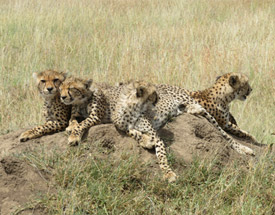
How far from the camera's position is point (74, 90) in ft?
13.3

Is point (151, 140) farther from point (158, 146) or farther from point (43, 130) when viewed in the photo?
point (43, 130)

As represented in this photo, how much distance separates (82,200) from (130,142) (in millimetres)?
800

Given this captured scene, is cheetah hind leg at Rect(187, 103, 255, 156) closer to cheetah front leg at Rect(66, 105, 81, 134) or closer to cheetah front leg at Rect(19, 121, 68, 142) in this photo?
cheetah front leg at Rect(66, 105, 81, 134)

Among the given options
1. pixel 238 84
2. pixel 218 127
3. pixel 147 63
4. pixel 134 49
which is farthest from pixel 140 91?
pixel 134 49

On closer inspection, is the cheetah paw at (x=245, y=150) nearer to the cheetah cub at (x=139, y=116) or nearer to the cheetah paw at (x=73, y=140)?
the cheetah cub at (x=139, y=116)

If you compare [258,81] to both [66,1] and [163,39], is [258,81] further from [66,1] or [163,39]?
[66,1]

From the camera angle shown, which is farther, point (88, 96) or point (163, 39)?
point (163, 39)

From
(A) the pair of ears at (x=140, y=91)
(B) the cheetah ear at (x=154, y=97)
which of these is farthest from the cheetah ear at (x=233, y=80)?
(A) the pair of ears at (x=140, y=91)

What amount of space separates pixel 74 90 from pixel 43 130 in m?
0.46

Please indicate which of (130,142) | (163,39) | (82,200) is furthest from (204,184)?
(163,39)

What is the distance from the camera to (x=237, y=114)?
5.90 metres

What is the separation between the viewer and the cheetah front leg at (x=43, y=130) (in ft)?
13.2

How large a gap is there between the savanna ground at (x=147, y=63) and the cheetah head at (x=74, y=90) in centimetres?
57

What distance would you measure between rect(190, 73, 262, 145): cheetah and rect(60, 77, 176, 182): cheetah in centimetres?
95
